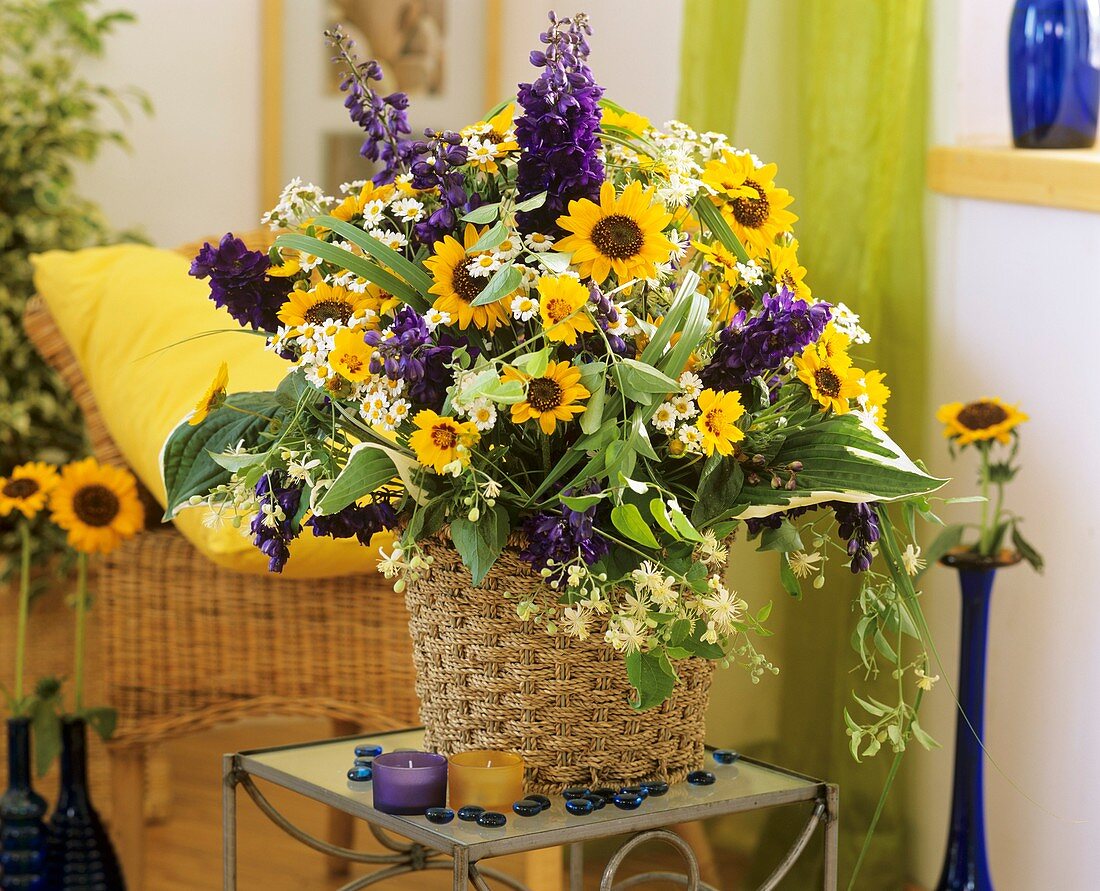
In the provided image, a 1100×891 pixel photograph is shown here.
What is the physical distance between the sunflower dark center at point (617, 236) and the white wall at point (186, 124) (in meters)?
1.94

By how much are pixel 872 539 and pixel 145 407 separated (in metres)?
1.03

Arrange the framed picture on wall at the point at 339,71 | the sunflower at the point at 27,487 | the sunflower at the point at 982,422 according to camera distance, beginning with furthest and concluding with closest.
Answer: the framed picture on wall at the point at 339,71 → the sunflower at the point at 27,487 → the sunflower at the point at 982,422

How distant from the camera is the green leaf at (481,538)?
89 cm

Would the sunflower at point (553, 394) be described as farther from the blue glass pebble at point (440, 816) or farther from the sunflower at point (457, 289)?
the blue glass pebble at point (440, 816)

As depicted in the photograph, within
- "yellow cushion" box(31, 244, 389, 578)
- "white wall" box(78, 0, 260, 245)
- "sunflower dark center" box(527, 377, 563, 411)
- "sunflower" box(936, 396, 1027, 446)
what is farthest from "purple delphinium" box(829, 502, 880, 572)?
"white wall" box(78, 0, 260, 245)

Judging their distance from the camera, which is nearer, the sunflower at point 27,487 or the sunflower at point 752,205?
the sunflower at point 752,205

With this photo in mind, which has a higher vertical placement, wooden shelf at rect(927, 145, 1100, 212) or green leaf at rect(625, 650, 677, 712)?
wooden shelf at rect(927, 145, 1100, 212)

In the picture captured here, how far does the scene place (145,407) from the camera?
1.72 m

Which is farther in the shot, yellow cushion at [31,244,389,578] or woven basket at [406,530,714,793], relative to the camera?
yellow cushion at [31,244,389,578]

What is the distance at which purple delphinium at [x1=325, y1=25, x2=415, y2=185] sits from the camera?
1.03 metres

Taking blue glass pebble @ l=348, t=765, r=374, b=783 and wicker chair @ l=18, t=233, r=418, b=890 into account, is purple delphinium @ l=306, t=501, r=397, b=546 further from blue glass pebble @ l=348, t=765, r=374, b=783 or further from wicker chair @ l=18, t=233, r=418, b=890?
wicker chair @ l=18, t=233, r=418, b=890

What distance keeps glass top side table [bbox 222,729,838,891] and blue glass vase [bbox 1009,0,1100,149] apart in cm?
93

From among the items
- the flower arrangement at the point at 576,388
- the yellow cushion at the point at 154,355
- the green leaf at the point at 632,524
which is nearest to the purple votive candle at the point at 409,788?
the flower arrangement at the point at 576,388

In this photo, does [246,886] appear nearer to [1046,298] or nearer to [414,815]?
[414,815]
